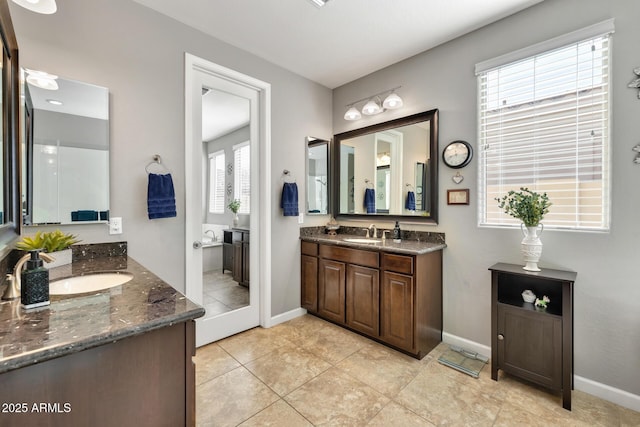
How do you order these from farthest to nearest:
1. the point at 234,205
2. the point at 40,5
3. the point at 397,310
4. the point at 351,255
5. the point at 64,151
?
1. the point at 234,205
2. the point at 351,255
3. the point at 397,310
4. the point at 64,151
5. the point at 40,5

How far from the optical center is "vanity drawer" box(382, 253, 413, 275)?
2258 mm

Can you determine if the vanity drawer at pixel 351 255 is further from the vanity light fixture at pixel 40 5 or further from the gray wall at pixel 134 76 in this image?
the vanity light fixture at pixel 40 5

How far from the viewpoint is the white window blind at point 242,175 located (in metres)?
2.78

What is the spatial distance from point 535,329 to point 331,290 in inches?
66.5

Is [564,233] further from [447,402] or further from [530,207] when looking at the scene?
[447,402]

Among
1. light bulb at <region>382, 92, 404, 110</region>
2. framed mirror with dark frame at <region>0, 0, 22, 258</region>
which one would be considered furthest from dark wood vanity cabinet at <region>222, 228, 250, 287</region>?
light bulb at <region>382, 92, 404, 110</region>

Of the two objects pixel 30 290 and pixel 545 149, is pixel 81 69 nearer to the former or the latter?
pixel 30 290

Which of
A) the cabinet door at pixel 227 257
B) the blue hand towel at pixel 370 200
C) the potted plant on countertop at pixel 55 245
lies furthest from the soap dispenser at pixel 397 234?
the potted plant on countertop at pixel 55 245

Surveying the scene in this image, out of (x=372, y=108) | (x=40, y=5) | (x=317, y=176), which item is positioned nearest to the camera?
(x=40, y=5)

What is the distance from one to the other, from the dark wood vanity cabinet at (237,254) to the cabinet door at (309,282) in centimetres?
65

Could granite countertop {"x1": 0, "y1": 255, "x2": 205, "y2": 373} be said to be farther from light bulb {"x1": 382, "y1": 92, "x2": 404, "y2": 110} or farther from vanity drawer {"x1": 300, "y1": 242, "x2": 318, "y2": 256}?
light bulb {"x1": 382, "y1": 92, "x2": 404, "y2": 110}

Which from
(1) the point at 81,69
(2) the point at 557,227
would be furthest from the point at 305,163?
(2) the point at 557,227

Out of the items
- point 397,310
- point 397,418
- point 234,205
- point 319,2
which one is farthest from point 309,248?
point 319,2

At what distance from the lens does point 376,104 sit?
2.97 metres
